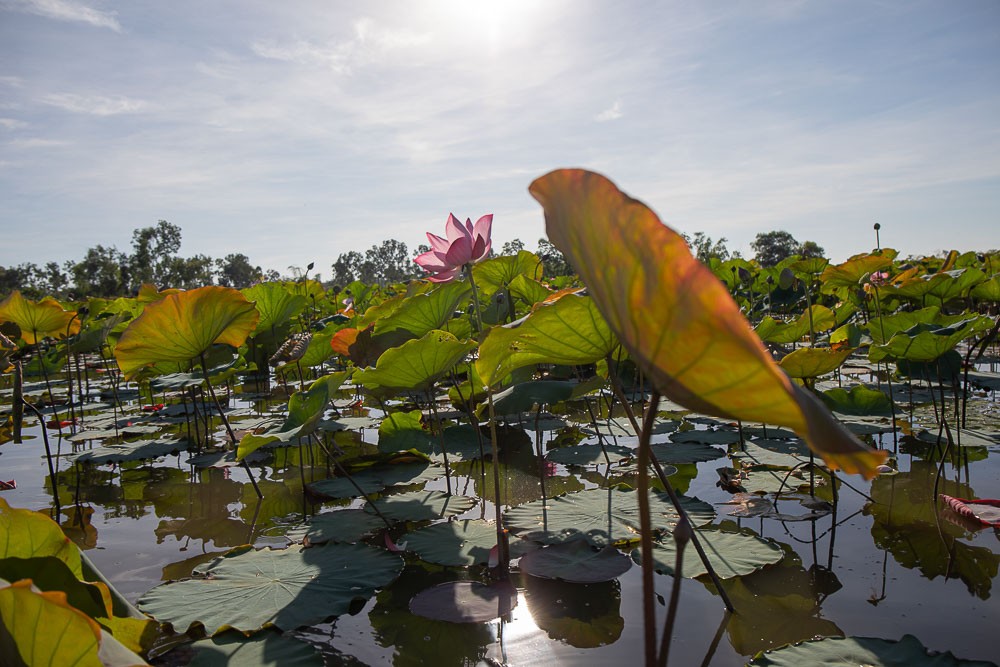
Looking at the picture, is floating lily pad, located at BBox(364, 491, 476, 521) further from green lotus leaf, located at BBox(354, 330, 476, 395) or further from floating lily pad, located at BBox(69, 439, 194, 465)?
floating lily pad, located at BBox(69, 439, 194, 465)

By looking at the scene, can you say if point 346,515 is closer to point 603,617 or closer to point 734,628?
point 603,617

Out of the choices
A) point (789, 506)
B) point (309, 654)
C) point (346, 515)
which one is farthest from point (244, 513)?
point (789, 506)

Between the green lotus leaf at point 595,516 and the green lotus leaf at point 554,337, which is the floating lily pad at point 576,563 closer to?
the green lotus leaf at point 595,516

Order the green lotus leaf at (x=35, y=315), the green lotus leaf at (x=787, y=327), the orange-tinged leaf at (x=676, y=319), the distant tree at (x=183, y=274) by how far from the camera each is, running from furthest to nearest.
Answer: the distant tree at (x=183, y=274)
the green lotus leaf at (x=35, y=315)
the green lotus leaf at (x=787, y=327)
the orange-tinged leaf at (x=676, y=319)

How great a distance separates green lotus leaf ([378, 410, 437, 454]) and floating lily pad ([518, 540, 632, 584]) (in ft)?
3.08

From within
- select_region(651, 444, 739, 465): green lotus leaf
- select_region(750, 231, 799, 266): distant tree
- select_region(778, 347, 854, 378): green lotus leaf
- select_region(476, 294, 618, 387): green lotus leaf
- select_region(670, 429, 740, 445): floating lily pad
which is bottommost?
select_region(651, 444, 739, 465): green lotus leaf

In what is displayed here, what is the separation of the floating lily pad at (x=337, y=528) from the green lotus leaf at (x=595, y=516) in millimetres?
391

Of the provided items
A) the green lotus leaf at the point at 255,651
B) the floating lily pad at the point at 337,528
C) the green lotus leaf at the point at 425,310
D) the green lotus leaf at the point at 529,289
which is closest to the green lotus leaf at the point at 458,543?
the floating lily pad at the point at 337,528

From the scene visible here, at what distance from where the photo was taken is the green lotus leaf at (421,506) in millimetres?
1809

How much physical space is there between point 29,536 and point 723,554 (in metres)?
1.31

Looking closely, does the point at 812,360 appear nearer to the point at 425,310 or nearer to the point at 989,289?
the point at 425,310

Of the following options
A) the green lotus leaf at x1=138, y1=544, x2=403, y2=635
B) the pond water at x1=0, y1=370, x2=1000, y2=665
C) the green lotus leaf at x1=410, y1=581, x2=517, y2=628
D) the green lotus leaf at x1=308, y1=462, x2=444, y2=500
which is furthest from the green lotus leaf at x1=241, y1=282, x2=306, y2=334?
the green lotus leaf at x1=410, y1=581, x2=517, y2=628

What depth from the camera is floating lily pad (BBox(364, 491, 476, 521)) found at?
1809 mm

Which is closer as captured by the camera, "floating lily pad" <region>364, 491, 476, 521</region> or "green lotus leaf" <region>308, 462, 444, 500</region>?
"floating lily pad" <region>364, 491, 476, 521</region>
